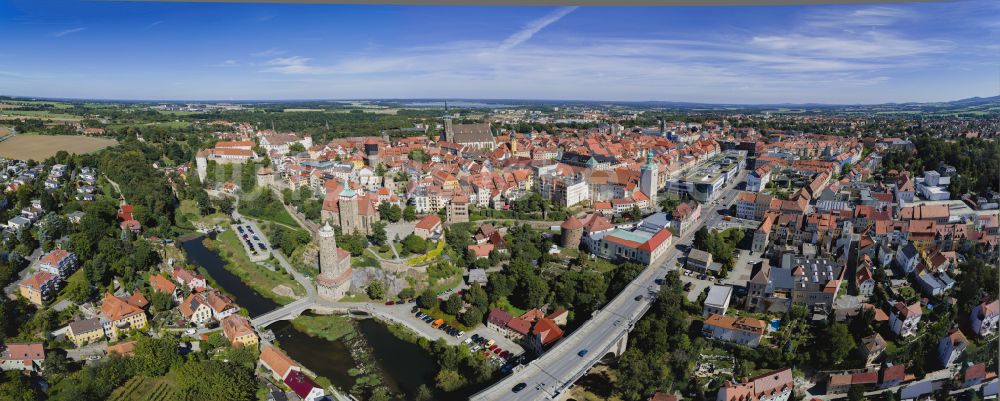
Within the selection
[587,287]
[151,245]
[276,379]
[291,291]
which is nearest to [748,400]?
[587,287]

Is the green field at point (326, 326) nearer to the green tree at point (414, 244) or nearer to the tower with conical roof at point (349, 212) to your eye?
the green tree at point (414, 244)

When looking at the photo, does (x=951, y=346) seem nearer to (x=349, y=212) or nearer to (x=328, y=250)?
(x=328, y=250)

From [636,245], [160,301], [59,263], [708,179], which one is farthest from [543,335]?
[708,179]

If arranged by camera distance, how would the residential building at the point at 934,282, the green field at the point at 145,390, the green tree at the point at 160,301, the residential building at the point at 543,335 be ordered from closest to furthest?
the green field at the point at 145,390, the residential building at the point at 543,335, the residential building at the point at 934,282, the green tree at the point at 160,301

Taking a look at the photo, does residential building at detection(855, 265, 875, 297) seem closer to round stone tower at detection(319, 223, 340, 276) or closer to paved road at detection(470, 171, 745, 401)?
paved road at detection(470, 171, 745, 401)

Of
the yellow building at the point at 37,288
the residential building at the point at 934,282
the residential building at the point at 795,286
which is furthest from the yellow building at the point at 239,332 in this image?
the residential building at the point at 934,282

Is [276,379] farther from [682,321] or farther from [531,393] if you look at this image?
[682,321]

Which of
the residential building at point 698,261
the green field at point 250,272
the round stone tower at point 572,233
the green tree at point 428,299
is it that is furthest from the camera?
the round stone tower at point 572,233
